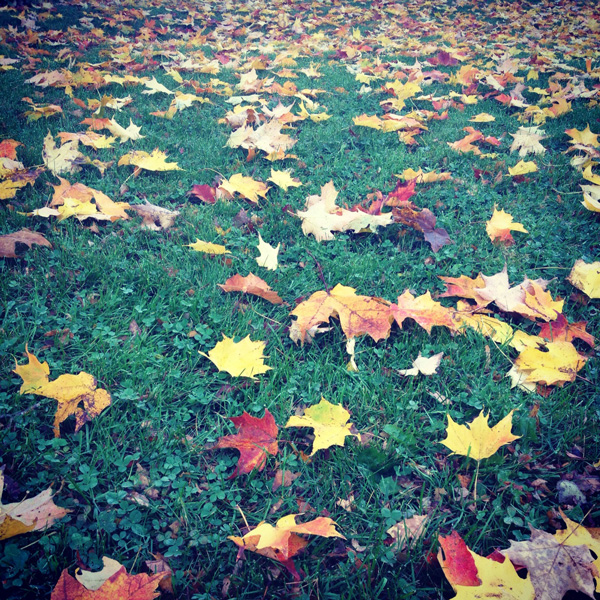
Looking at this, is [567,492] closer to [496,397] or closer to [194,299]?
[496,397]

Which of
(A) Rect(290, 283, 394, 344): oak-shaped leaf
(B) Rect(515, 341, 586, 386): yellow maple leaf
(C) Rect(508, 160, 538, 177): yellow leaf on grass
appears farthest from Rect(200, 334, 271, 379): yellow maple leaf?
(C) Rect(508, 160, 538, 177): yellow leaf on grass

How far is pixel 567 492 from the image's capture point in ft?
4.06

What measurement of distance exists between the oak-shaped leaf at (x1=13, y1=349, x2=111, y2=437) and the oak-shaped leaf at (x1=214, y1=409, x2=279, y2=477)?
44 centimetres

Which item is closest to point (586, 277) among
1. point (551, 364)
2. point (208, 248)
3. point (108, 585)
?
point (551, 364)

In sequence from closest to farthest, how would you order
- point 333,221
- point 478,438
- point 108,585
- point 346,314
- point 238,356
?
point 108,585
point 478,438
point 238,356
point 346,314
point 333,221

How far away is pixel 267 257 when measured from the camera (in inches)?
78.4

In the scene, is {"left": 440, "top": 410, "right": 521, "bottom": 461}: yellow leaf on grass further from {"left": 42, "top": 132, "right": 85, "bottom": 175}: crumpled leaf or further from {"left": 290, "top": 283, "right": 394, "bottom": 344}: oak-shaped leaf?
{"left": 42, "top": 132, "right": 85, "bottom": 175}: crumpled leaf

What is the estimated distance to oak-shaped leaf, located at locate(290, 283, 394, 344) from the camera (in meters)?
1.62

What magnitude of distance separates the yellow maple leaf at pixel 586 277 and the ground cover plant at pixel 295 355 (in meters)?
0.01

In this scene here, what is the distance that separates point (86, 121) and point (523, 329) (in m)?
3.27

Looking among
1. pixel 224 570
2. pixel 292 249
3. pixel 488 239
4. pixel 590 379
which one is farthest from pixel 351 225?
pixel 224 570

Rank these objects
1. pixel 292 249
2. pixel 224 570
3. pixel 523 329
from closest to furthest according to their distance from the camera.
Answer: pixel 224 570
pixel 523 329
pixel 292 249

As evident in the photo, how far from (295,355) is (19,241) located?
1.45m

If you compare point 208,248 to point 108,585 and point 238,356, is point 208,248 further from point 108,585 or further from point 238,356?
point 108,585
